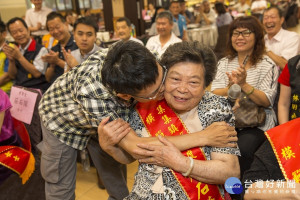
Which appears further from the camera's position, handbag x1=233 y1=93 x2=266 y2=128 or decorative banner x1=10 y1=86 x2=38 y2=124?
decorative banner x1=10 y1=86 x2=38 y2=124

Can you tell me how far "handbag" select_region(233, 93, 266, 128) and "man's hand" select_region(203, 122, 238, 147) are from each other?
2.40ft

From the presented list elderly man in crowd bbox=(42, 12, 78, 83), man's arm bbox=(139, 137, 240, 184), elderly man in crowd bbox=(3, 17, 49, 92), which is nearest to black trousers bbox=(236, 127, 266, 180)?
man's arm bbox=(139, 137, 240, 184)

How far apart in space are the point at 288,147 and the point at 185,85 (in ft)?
1.64

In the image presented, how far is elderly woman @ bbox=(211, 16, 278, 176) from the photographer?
1826mm

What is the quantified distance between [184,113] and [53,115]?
75cm

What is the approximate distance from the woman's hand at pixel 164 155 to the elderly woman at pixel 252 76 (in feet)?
2.65

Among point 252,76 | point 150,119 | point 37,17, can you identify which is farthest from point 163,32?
point 37,17

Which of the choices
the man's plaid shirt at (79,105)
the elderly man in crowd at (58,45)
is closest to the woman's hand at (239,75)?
the man's plaid shirt at (79,105)

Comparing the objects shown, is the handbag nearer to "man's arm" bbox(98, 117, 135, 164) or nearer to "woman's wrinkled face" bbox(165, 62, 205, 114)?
"woman's wrinkled face" bbox(165, 62, 205, 114)

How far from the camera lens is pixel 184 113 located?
1.26 metres

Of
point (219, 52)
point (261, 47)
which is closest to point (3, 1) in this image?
point (219, 52)

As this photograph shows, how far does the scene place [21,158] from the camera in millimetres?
1879

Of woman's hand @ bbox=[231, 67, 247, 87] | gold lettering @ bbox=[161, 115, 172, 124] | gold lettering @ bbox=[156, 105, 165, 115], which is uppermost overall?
woman's hand @ bbox=[231, 67, 247, 87]

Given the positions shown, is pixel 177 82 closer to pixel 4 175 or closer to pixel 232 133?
pixel 232 133
